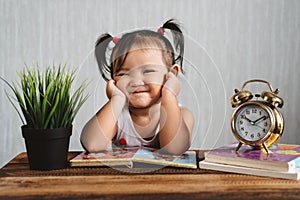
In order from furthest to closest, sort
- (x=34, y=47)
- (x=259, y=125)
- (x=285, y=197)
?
(x=34, y=47) < (x=259, y=125) < (x=285, y=197)

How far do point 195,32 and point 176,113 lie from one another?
0.98 meters

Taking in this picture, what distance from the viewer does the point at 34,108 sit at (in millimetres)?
1122

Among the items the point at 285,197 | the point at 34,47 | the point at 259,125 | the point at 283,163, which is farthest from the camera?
the point at 34,47

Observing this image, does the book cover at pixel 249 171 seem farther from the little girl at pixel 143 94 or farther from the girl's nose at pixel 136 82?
the girl's nose at pixel 136 82

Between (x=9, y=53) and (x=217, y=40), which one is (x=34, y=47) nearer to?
(x=9, y=53)

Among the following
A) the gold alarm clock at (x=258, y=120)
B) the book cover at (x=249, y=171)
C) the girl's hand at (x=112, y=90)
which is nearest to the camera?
the book cover at (x=249, y=171)

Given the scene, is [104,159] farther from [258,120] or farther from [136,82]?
[258,120]

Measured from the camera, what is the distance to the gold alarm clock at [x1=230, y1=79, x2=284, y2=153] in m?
1.17

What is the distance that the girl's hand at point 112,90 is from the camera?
128cm

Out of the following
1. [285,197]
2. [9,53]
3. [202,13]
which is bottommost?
[285,197]

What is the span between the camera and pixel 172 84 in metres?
1.25

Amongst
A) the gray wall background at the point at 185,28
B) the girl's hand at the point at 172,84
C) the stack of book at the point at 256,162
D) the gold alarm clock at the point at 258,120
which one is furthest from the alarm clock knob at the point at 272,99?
the gray wall background at the point at 185,28

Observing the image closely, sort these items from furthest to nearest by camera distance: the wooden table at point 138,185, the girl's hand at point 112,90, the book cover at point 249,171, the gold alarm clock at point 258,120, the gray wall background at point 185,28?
the gray wall background at point 185,28 < the girl's hand at point 112,90 < the gold alarm clock at point 258,120 < the book cover at point 249,171 < the wooden table at point 138,185

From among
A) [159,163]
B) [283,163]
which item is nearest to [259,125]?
[283,163]
